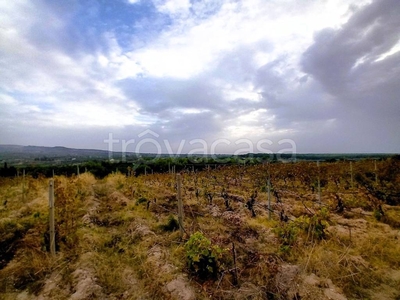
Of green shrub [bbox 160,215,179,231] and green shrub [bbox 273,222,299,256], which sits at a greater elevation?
green shrub [bbox 273,222,299,256]

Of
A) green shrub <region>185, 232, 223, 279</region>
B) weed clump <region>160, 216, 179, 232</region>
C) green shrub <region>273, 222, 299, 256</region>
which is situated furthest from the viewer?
weed clump <region>160, 216, 179, 232</region>

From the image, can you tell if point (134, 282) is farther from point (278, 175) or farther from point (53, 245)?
point (278, 175)

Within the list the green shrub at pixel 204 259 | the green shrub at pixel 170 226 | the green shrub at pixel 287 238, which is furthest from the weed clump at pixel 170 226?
the green shrub at pixel 287 238

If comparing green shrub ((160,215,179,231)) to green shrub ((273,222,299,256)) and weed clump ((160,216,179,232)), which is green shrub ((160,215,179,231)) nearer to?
weed clump ((160,216,179,232))

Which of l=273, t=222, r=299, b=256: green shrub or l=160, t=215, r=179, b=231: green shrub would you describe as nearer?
l=273, t=222, r=299, b=256: green shrub

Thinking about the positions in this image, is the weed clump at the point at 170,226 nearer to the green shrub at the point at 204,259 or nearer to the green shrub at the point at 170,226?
the green shrub at the point at 170,226

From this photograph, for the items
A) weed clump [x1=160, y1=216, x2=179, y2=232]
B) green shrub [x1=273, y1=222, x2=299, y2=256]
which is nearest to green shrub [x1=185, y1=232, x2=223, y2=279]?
green shrub [x1=273, y1=222, x2=299, y2=256]

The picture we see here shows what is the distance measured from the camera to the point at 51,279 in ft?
12.7

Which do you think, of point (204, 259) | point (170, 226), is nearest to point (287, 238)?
point (204, 259)

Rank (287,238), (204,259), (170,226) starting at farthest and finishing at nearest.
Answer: (170,226) < (287,238) < (204,259)

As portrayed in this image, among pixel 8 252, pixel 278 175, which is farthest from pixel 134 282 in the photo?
pixel 278 175

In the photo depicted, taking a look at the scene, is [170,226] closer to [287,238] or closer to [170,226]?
[170,226]

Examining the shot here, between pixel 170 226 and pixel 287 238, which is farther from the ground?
pixel 287 238

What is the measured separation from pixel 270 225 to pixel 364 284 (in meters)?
2.52
